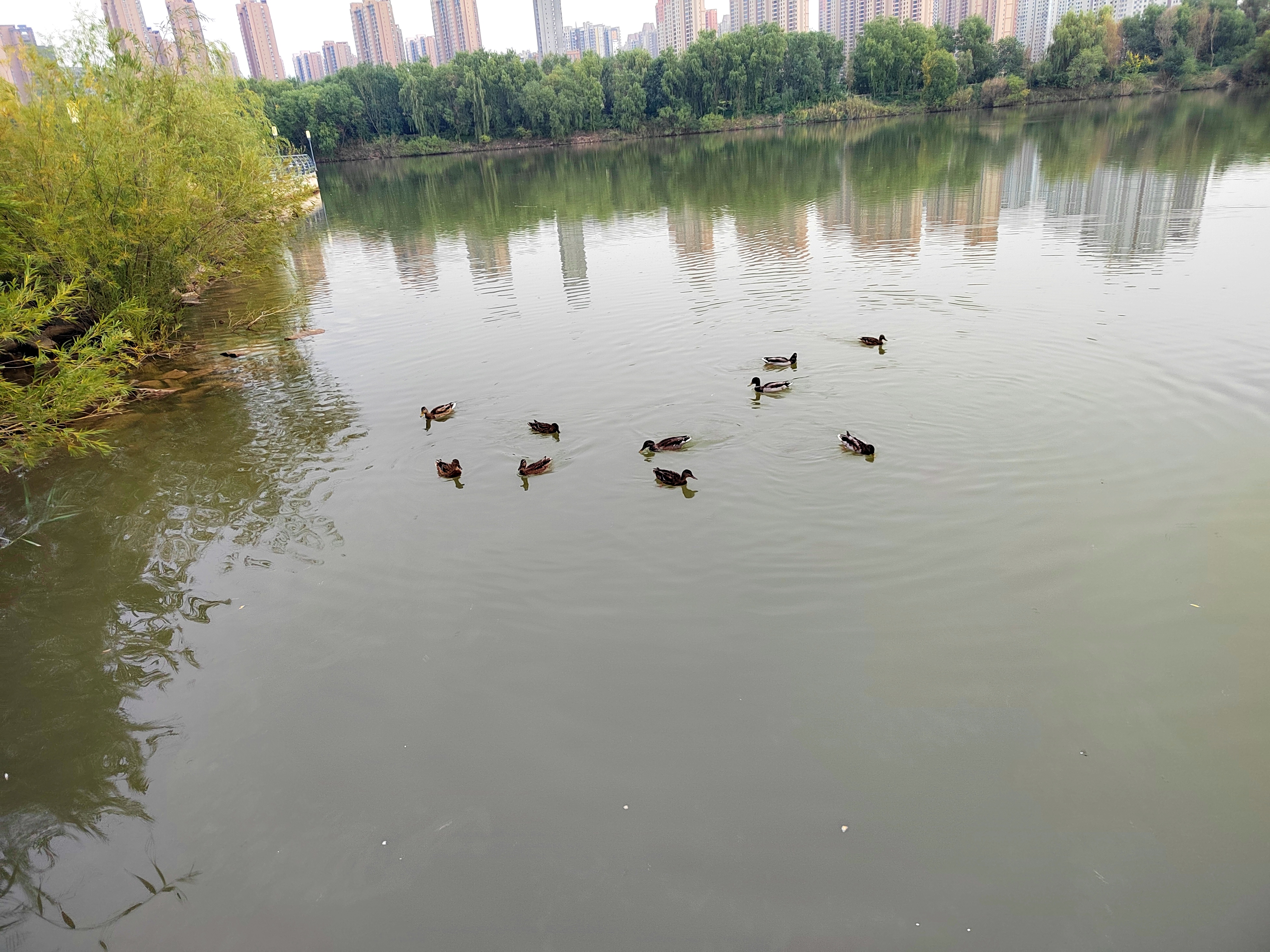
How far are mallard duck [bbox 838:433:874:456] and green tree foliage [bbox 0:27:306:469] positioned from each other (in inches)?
398

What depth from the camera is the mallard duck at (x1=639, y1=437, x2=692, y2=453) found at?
10750 millimetres

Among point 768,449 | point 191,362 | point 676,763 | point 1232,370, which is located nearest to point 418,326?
point 191,362

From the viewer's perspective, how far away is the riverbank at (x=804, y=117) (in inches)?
3696

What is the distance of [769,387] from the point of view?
12586mm

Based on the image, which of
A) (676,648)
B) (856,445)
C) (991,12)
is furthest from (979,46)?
(676,648)

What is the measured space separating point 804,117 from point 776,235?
3378 inches

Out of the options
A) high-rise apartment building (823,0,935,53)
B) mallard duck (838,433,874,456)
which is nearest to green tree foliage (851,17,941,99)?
high-rise apartment building (823,0,935,53)

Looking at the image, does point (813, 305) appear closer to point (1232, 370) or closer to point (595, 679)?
point (1232, 370)

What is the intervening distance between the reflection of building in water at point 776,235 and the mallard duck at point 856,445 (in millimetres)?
13360

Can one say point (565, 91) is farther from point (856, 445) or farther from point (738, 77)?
point (856, 445)

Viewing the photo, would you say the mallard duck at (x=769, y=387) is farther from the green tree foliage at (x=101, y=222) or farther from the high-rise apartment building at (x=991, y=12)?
the high-rise apartment building at (x=991, y=12)

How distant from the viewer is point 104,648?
7.74 meters

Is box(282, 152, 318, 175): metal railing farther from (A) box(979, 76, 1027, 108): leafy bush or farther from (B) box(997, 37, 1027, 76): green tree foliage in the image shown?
(B) box(997, 37, 1027, 76): green tree foliage

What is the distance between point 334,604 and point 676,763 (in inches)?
173
